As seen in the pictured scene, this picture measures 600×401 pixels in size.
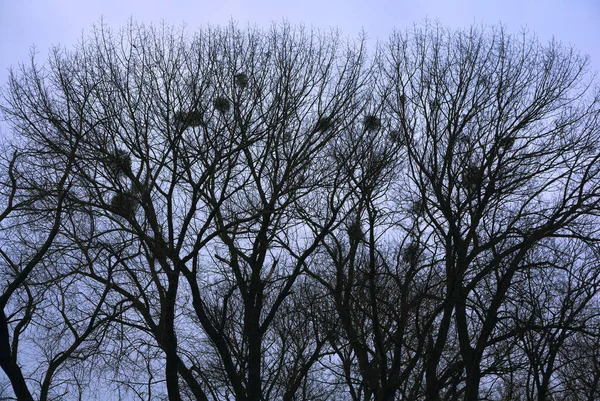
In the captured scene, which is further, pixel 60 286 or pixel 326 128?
pixel 326 128

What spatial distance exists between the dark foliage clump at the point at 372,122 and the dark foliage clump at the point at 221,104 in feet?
6.72

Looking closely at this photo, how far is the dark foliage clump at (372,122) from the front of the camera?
10.0m

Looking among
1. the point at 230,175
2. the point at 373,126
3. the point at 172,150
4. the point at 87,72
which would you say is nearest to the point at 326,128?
the point at 373,126

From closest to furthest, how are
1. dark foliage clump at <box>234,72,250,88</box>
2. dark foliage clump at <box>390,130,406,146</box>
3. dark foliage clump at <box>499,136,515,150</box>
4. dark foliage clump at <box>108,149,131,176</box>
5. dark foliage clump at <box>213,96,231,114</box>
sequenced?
dark foliage clump at <box>108,149,131,176</box>
dark foliage clump at <box>213,96,231,114</box>
dark foliage clump at <box>234,72,250,88</box>
dark foliage clump at <box>499,136,515,150</box>
dark foliage clump at <box>390,130,406,146</box>

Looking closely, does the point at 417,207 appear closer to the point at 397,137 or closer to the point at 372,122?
the point at 397,137

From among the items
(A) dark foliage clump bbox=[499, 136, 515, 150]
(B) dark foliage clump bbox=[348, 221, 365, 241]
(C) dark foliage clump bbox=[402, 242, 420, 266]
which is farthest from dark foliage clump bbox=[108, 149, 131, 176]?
(A) dark foliage clump bbox=[499, 136, 515, 150]

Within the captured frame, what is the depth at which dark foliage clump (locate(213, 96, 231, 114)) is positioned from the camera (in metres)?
9.50

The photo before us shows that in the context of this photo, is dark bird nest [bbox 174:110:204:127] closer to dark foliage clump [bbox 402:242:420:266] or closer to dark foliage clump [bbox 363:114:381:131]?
dark foliage clump [bbox 363:114:381:131]

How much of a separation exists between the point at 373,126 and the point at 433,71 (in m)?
1.55

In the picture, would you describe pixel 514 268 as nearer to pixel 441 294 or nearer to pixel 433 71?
pixel 441 294

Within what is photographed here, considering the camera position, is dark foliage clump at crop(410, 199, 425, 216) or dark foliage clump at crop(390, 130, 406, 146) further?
dark foliage clump at crop(390, 130, 406, 146)

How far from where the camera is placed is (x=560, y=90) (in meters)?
10.6

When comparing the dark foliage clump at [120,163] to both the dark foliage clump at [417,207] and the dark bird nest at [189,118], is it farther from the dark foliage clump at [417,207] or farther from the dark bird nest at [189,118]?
the dark foliage clump at [417,207]

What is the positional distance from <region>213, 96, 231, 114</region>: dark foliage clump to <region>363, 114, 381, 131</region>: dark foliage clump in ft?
6.72
